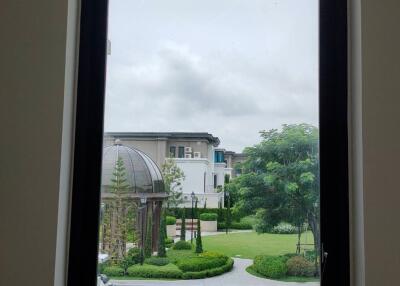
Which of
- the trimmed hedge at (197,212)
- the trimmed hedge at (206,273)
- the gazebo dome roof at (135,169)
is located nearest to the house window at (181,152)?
the gazebo dome roof at (135,169)

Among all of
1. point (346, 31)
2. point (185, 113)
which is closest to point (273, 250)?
point (185, 113)

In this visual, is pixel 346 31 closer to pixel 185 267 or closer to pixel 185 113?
pixel 185 113

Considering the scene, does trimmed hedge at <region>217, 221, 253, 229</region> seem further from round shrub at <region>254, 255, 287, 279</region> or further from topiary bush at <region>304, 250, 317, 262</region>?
topiary bush at <region>304, 250, 317, 262</region>

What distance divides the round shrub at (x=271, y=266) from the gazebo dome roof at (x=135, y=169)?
444 mm

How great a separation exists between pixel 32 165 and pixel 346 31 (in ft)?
4.04

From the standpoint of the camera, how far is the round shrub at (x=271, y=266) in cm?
150

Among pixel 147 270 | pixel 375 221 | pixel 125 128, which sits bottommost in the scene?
pixel 147 270

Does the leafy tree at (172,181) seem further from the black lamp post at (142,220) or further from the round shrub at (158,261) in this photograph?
the round shrub at (158,261)

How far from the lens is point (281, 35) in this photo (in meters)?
1.58

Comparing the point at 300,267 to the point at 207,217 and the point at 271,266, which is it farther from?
the point at 207,217

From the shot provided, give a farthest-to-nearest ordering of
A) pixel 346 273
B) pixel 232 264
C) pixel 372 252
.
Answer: pixel 232 264, pixel 346 273, pixel 372 252

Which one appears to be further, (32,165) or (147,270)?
(147,270)

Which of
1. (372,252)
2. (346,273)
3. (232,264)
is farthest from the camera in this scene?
(232,264)

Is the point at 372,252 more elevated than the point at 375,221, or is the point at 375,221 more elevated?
the point at 375,221
